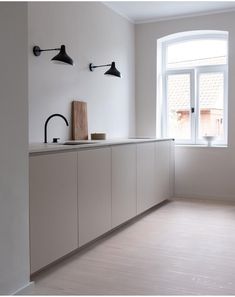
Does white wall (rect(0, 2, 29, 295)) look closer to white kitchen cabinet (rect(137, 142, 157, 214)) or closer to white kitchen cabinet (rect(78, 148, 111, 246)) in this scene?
white kitchen cabinet (rect(78, 148, 111, 246))

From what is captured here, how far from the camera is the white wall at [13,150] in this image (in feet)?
6.87

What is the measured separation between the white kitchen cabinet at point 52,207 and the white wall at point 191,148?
9.21 feet

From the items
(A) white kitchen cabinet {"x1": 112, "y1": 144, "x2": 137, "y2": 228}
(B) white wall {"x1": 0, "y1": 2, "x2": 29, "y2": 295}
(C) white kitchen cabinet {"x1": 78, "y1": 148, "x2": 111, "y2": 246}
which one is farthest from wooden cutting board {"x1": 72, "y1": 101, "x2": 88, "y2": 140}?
(B) white wall {"x1": 0, "y1": 2, "x2": 29, "y2": 295}

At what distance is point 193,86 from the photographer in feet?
17.6

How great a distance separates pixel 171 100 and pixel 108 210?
8.93ft

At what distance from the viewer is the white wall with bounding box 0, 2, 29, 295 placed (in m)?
2.09

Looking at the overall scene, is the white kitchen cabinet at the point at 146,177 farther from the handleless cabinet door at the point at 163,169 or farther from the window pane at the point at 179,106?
the window pane at the point at 179,106

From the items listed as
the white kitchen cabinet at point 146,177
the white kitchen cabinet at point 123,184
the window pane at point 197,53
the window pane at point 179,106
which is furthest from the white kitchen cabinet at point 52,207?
the window pane at point 197,53

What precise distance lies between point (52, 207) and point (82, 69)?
205cm

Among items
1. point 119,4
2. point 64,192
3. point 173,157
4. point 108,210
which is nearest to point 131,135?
point 173,157

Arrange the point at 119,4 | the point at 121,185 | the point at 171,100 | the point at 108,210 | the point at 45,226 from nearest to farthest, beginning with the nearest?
the point at 45,226
the point at 108,210
the point at 121,185
the point at 119,4
the point at 171,100

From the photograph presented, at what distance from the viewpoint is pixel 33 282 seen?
2.36 metres

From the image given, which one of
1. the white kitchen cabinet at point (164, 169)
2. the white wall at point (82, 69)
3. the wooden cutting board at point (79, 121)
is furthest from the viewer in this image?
the white kitchen cabinet at point (164, 169)

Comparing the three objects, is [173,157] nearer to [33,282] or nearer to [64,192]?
[64,192]
